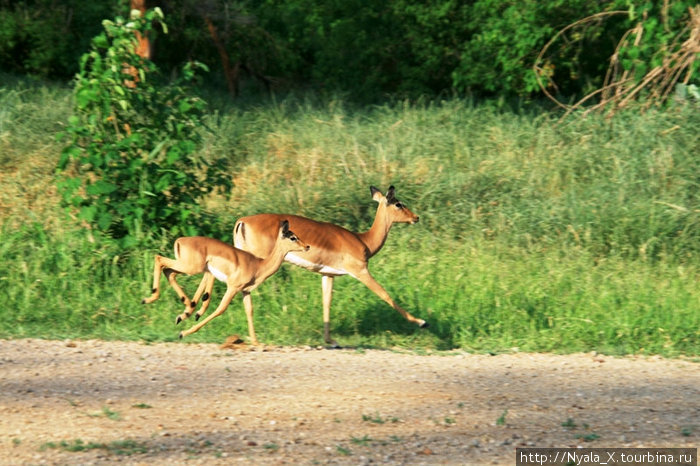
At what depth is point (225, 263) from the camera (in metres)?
8.08

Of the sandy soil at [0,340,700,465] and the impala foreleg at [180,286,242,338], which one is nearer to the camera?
the sandy soil at [0,340,700,465]

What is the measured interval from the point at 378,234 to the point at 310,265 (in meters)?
0.82

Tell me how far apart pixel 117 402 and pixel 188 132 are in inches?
190

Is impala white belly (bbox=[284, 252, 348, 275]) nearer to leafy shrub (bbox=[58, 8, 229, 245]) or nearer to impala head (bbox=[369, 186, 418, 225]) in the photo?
impala head (bbox=[369, 186, 418, 225])

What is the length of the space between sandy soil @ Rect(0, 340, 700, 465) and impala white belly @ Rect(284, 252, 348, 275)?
742 mm

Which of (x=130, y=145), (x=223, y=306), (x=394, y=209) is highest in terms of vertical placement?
(x=130, y=145)

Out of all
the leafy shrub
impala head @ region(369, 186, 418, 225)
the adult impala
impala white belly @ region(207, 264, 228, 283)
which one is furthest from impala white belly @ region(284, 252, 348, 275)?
the leafy shrub

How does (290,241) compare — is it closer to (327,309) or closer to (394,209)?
(327,309)

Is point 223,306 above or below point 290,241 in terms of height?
below

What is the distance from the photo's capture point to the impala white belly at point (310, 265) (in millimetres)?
8492

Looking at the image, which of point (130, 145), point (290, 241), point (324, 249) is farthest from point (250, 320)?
point (130, 145)

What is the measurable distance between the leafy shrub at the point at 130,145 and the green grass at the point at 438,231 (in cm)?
34

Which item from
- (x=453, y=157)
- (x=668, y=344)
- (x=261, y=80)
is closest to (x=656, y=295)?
(x=668, y=344)

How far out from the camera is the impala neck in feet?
29.7
